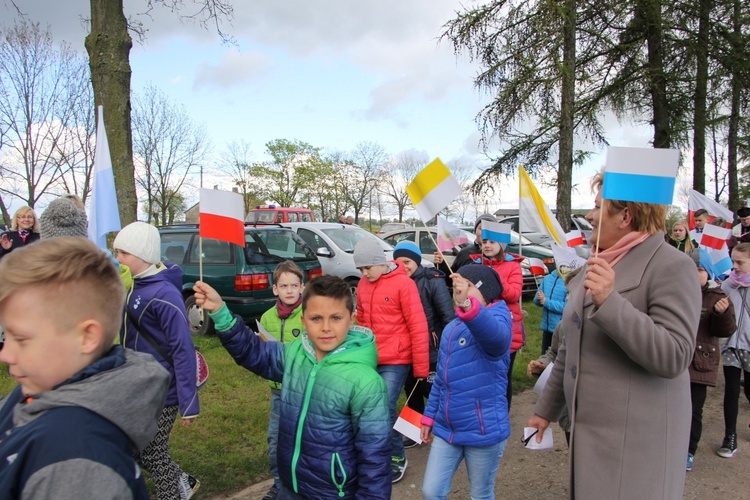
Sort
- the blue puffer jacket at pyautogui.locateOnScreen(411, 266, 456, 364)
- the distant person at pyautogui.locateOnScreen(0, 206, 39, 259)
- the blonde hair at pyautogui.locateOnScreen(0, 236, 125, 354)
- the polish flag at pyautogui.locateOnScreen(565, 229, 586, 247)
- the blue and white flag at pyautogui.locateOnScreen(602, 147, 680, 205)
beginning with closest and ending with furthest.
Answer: the blonde hair at pyautogui.locateOnScreen(0, 236, 125, 354) < the blue and white flag at pyautogui.locateOnScreen(602, 147, 680, 205) < the blue puffer jacket at pyautogui.locateOnScreen(411, 266, 456, 364) < the polish flag at pyautogui.locateOnScreen(565, 229, 586, 247) < the distant person at pyautogui.locateOnScreen(0, 206, 39, 259)

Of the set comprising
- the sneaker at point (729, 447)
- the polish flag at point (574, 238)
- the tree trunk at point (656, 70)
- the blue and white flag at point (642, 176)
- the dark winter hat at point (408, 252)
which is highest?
the tree trunk at point (656, 70)

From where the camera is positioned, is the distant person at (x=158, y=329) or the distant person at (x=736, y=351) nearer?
the distant person at (x=158, y=329)

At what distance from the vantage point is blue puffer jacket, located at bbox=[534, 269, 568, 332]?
5266 millimetres

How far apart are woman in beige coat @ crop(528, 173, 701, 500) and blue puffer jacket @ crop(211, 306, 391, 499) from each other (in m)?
0.77

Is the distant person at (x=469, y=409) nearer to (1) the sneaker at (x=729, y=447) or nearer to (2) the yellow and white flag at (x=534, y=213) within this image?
(2) the yellow and white flag at (x=534, y=213)

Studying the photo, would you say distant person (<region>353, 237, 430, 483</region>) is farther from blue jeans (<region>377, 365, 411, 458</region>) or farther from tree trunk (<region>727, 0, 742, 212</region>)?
tree trunk (<region>727, 0, 742, 212</region>)

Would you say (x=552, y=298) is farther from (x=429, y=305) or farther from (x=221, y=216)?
(x=221, y=216)

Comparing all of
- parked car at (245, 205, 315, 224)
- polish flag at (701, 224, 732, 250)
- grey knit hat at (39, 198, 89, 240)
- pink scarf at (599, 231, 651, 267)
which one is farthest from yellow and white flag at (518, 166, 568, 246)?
parked car at (245, 205, 315, 224)

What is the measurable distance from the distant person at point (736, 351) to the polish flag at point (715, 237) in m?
1.29

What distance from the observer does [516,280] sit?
488 centimetres

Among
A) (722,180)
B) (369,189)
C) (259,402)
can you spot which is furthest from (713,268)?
(369,189)

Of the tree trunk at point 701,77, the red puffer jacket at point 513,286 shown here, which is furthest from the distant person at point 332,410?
the tree trunk at point 701,77

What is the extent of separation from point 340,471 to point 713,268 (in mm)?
5226

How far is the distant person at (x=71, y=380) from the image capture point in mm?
1151
